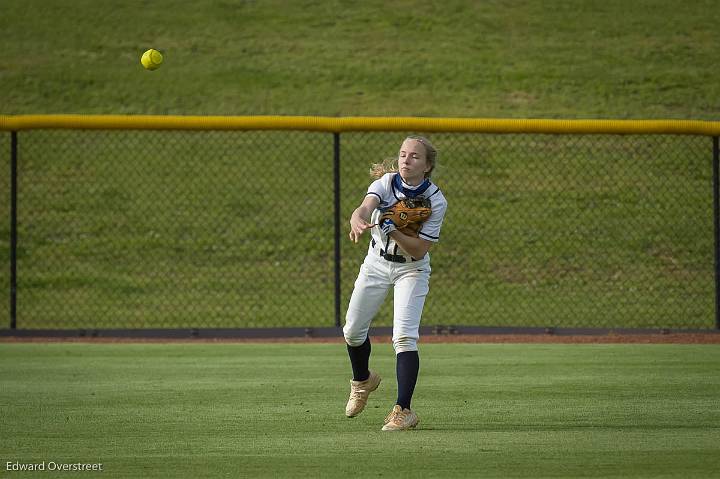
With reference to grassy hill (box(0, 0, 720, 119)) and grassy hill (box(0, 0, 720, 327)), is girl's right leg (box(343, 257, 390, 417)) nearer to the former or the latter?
grassy hill (box(0, 0, 720, 327))

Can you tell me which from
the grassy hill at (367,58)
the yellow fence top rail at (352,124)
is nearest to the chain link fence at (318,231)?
the grassy hill at (367,58)

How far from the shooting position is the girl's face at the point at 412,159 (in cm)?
640

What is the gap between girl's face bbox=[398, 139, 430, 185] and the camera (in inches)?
252

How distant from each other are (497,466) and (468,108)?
66.8 ft

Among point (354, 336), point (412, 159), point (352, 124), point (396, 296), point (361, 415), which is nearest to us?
point (412, 159)

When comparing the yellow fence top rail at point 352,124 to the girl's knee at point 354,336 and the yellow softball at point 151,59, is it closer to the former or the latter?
the yellow softball at point 151,59

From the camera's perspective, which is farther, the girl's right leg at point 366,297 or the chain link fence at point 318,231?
the chain link fence at point 318,231

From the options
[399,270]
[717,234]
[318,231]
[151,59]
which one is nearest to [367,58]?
[318,231]

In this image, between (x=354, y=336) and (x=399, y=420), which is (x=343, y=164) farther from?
(x=399, y=420)

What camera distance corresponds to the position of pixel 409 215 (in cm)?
640

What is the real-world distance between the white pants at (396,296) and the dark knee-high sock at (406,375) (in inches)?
1.7

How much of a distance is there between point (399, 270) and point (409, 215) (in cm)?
33

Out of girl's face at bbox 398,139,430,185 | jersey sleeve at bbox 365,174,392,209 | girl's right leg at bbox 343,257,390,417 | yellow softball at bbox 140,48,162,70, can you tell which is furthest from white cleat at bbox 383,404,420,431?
yellow softball at bbox 140,48,162,70

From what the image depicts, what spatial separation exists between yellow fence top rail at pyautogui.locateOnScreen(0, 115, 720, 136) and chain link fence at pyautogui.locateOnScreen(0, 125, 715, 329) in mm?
3838
